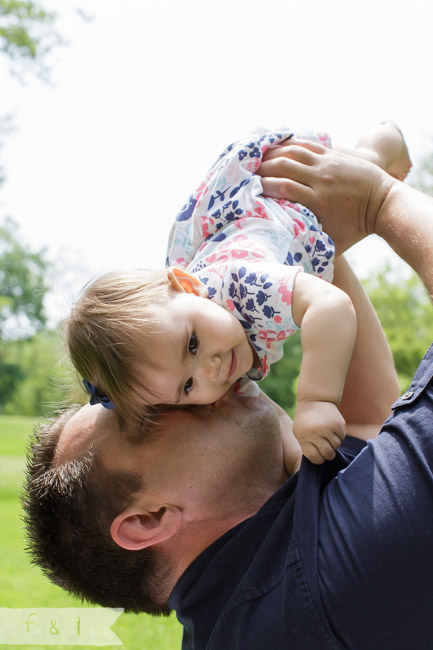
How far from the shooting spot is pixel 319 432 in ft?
6.00

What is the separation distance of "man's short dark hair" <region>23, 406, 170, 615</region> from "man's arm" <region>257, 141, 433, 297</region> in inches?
43.7

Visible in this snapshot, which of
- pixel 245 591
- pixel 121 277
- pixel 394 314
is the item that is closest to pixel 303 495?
pixel 245 591

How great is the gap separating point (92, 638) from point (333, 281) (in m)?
5.91

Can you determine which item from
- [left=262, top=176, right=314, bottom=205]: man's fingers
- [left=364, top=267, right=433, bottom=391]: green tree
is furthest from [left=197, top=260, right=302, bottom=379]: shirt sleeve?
[left=364, top=267, right=433, bottom=391]: green tree

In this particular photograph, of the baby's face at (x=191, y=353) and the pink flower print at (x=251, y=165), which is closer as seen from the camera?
the baby's face at (x=191, y=353)

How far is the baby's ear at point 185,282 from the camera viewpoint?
2191 mm

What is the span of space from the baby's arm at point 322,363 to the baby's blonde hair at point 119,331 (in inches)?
17.9

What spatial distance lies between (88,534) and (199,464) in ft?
1.47

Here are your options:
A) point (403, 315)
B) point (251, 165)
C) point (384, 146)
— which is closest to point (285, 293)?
point (251, 165)

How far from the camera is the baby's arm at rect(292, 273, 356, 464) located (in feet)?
6.09

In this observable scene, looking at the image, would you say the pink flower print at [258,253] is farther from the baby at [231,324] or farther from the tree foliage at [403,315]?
the tree foliage at [403,315]

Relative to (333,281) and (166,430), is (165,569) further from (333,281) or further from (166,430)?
(333,281)

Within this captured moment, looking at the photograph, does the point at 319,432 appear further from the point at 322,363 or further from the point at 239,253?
the point at 239,253

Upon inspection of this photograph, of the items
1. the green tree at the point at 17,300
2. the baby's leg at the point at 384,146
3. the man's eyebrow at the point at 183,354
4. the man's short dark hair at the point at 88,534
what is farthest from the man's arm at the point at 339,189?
the green tree at the point at 17,300
